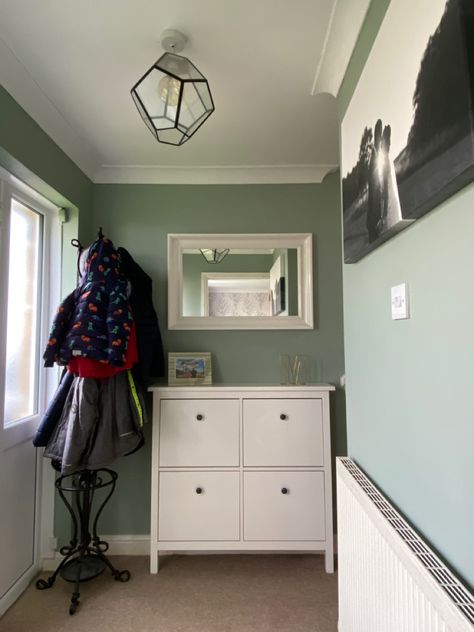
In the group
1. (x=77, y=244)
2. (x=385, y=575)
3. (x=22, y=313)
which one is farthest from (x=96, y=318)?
(x=385, y=575)

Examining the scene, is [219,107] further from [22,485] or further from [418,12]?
[22,485]

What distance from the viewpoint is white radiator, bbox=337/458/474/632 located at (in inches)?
27.5

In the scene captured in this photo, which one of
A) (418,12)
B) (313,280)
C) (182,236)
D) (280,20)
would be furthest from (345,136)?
(182,236)

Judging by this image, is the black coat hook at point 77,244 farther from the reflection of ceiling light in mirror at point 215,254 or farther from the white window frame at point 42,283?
the reflection of ceiling light in mirror at point 215,254

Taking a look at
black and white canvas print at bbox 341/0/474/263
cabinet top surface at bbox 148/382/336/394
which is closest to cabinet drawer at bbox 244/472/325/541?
cabinet top surface at bbox 148/382/336/394

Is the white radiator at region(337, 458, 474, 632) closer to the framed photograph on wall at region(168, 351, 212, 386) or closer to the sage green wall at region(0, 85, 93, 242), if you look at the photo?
the framed photograph on wall at region(168, 351, 212, 386)

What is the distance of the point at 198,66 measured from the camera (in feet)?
5.24

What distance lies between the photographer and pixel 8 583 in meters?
1.87

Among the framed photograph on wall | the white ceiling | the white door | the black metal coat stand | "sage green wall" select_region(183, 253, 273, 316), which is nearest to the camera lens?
the white ceiling

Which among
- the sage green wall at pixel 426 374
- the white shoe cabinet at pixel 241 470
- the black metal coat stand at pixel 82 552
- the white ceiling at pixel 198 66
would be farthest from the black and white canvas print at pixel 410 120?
the black metal coat stand at pixel 82 552

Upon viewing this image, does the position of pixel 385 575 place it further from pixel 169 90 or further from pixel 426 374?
pixel 169 90

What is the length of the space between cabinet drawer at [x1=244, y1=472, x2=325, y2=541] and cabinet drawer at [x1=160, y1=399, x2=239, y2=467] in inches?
7.8

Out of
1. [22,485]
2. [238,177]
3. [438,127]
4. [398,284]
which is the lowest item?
[22,485]

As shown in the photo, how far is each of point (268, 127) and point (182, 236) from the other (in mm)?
853
